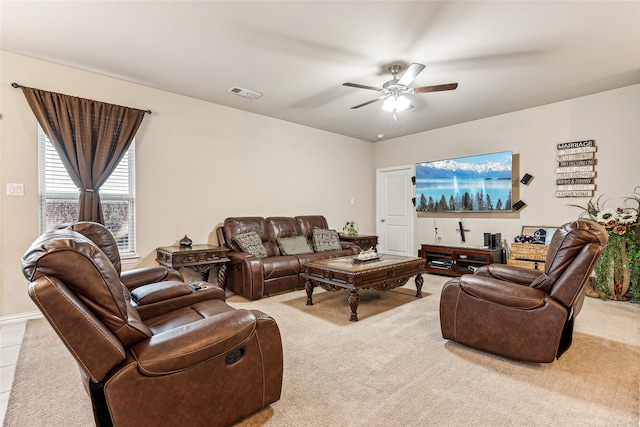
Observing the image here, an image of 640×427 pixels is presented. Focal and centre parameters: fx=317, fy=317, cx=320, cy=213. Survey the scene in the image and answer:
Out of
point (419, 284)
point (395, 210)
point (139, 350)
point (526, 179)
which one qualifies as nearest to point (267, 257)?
point (419, 284)

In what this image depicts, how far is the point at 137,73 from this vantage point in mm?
3686

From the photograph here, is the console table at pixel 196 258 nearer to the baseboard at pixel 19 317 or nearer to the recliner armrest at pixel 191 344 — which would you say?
the baseboard at pixel 19 317

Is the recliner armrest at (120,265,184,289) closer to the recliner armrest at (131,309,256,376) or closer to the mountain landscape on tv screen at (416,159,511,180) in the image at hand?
the recliner armrest at (131,309,256,376)

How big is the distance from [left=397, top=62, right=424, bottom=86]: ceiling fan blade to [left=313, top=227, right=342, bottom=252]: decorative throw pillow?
2.74m

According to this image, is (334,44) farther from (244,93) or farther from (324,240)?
(324,240)

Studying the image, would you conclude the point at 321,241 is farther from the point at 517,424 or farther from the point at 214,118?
the point at 517,424

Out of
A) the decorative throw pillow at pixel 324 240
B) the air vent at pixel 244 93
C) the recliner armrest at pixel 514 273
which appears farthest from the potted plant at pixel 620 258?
the air vent at pixel 244 93

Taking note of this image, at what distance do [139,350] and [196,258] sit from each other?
269 cm

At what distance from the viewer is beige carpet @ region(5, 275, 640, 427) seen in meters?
1.74

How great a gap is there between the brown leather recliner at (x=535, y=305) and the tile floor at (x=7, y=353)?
9.99 ft

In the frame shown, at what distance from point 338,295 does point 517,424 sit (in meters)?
2.66

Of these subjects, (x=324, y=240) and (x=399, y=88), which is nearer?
(x=399, y=88)

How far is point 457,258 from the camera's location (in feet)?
17.2

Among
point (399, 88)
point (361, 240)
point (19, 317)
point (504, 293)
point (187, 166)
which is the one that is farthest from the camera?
point (361, 240)
